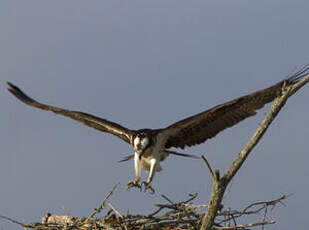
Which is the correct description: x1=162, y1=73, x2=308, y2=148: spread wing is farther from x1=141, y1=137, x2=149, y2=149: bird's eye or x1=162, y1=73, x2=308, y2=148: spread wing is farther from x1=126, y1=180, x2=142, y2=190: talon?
x1=126, y1=180, x2=142, y2=190: talon

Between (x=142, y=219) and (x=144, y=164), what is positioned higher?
(x=144, y=164)

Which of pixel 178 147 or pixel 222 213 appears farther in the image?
pixel 178 147

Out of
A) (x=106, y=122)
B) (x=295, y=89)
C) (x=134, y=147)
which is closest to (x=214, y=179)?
(x=295, y=89)

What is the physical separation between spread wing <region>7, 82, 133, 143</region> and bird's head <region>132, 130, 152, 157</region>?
387 mm

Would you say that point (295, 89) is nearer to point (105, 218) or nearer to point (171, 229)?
point (171, 229)

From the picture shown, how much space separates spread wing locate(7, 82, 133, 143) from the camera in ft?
34.7

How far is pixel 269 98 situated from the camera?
903 centimetres

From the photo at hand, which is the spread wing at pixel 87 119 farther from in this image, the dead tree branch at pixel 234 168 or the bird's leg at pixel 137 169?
the dead tree branch at pixel 234 168

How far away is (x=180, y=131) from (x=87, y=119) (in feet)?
6.71

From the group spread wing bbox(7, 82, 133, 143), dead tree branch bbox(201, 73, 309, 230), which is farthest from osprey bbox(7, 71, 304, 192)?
dead tree branch bbox(201, 73, 309, 230)

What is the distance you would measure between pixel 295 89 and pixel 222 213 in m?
2.37

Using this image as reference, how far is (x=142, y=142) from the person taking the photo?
9.73 m

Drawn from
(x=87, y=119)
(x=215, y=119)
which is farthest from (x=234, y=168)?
(x=87, y=119)

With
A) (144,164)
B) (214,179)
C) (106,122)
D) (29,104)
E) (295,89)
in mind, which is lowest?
(214,179)
